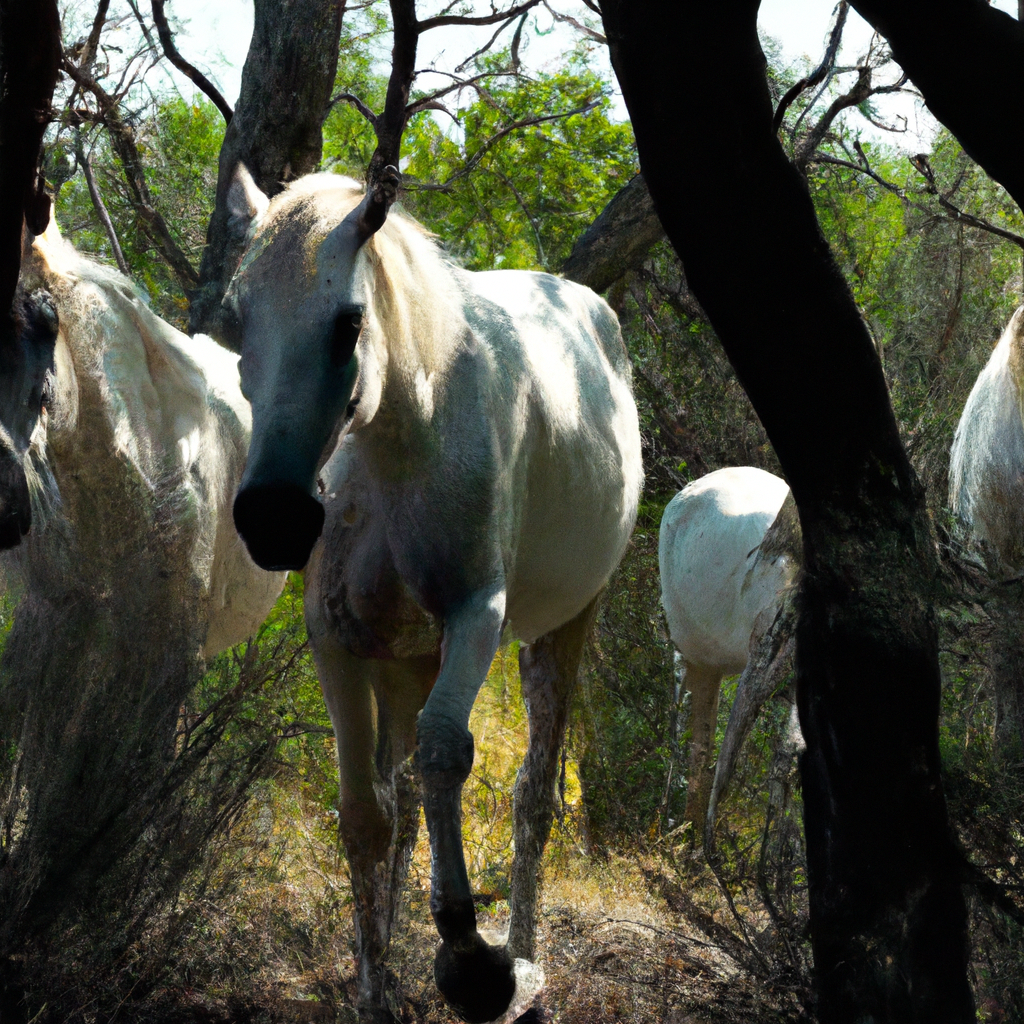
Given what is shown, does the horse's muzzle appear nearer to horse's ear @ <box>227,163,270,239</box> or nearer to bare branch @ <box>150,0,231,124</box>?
horse's ear @ <box>227,163,270,239</box>

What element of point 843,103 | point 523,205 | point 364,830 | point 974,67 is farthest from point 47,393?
point 523,205

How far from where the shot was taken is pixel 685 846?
545 centimetres

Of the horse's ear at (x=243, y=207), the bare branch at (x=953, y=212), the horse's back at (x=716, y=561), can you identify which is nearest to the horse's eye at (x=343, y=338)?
the horse's ear at (x=243, y=207)

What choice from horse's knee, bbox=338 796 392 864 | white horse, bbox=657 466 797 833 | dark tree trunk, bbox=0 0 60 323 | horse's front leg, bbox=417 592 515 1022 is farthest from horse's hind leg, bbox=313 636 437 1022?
white horse, bbox=657 466 797 833

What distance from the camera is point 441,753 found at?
2.86m

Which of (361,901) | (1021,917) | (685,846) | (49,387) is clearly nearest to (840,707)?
(1021,917)

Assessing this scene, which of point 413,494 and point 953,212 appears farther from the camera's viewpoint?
point 953,212

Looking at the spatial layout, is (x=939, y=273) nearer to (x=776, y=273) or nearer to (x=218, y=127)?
(x=218, y=127)

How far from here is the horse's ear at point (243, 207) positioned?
9.82 feet

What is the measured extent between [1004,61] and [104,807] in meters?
2.83

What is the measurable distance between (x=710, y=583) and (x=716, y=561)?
137 mm

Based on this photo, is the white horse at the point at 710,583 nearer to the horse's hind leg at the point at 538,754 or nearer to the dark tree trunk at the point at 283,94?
the horse's hind leg at the point at 538,754

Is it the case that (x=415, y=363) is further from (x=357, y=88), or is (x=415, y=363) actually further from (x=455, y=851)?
(x=357, y=88)

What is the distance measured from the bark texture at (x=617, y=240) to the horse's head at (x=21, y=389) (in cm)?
342
